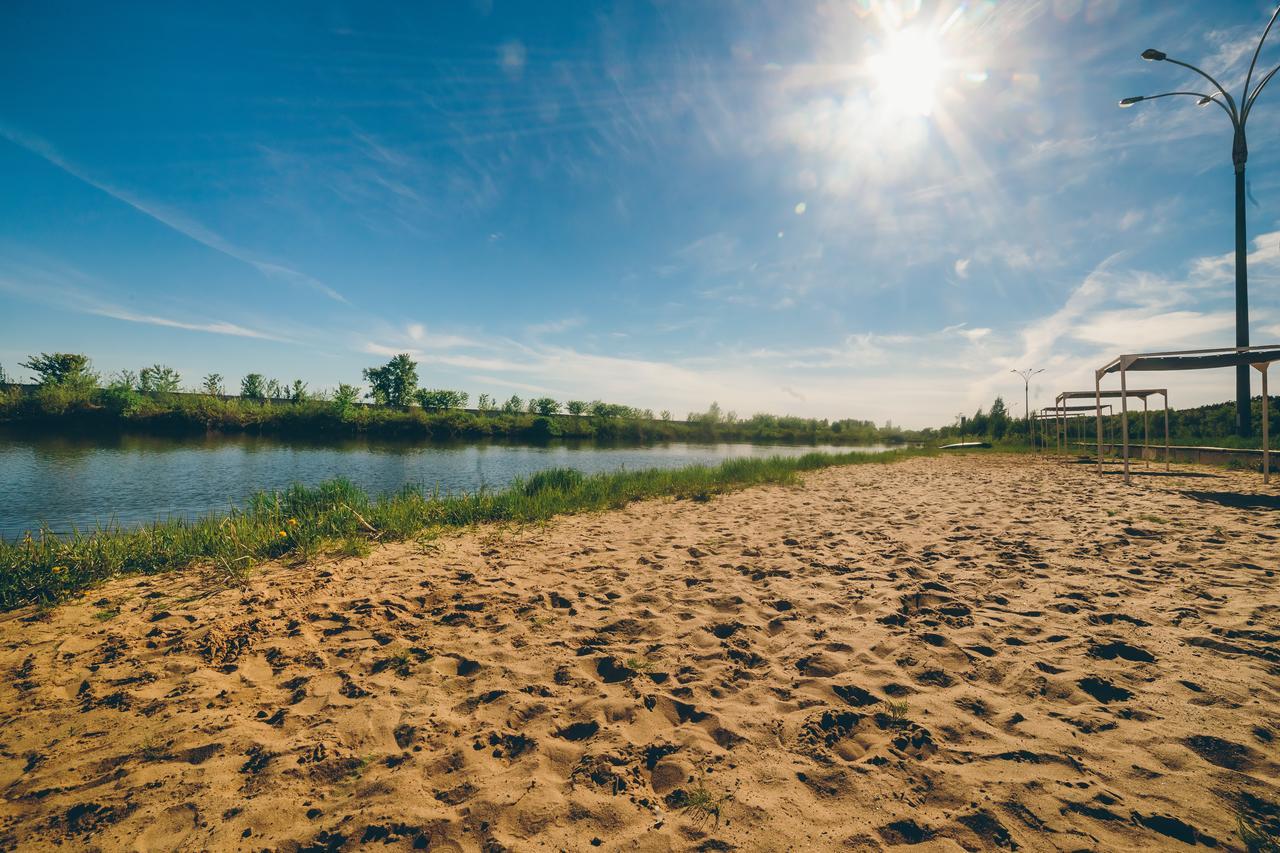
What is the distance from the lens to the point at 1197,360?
31.0 ft

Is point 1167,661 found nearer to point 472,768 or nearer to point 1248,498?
point 472,768

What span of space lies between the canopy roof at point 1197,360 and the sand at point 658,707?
18.5 ft

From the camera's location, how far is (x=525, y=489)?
10.1 m

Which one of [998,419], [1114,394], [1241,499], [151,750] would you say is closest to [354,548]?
[151,750]

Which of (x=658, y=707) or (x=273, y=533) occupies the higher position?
(x=273, y=533)

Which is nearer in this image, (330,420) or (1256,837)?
(1256,837)

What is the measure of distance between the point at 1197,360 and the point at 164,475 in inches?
1058

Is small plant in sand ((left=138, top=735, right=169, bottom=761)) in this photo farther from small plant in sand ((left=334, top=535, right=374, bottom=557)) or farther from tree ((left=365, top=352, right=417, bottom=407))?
tree ((left=365, top=352, right=417, bottom=407))

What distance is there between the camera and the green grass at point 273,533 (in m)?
4.46

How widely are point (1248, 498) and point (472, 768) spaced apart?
13119 mm

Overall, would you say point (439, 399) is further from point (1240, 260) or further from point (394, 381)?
point (1240, 260)

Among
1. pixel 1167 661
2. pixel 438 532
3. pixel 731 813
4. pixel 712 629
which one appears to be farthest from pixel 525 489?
pixel 1167 661

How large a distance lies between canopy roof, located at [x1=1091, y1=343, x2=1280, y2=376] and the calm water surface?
14.5 metres

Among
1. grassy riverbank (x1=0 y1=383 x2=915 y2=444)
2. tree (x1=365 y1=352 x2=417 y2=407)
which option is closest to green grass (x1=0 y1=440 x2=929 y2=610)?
grassy riverbank (x1=0 y1=383 x2=915 y2=444)
